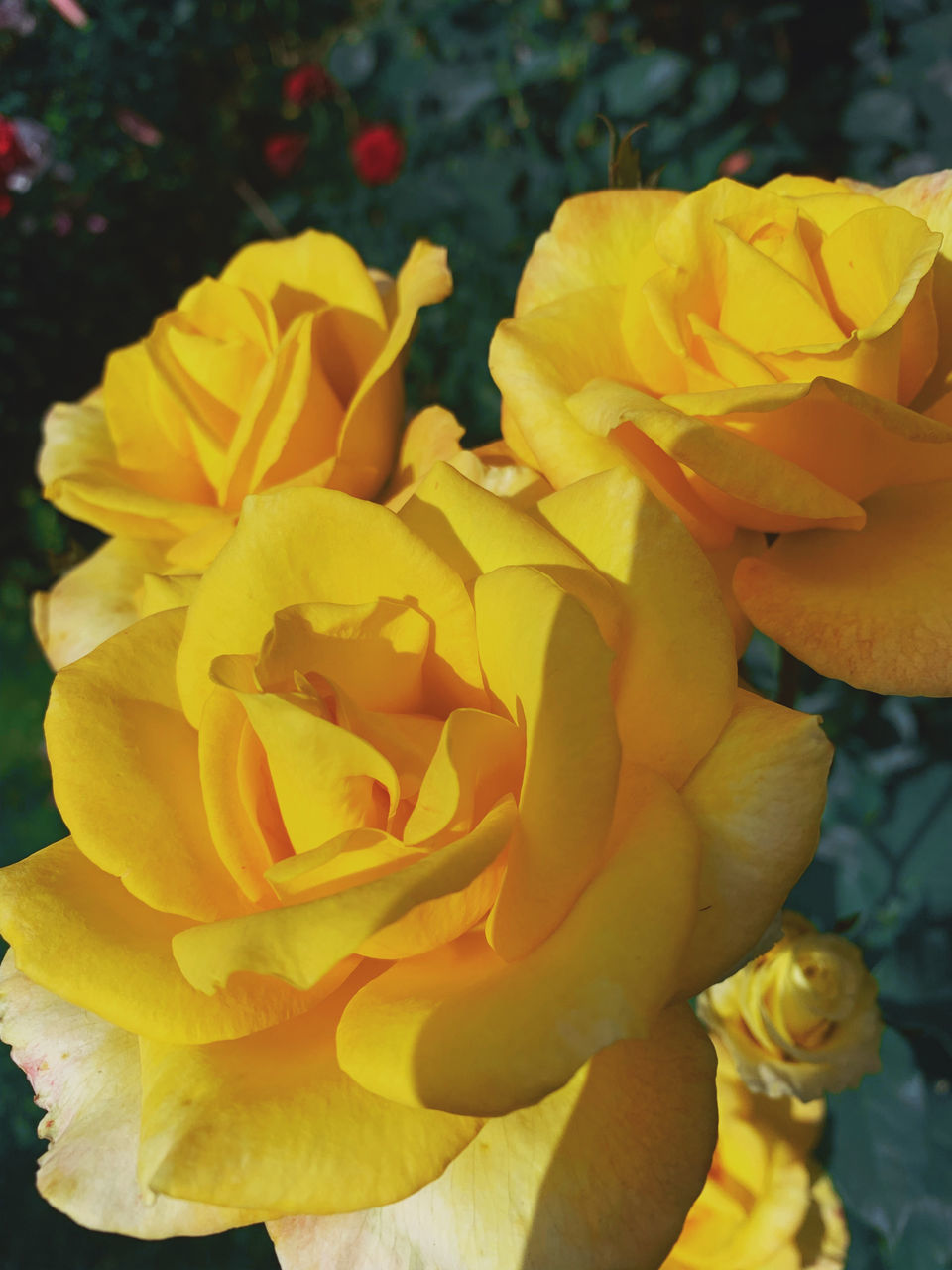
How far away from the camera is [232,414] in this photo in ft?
3.53

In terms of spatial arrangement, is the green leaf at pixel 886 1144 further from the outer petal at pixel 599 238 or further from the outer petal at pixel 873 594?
the outer petal at pixel 599 238

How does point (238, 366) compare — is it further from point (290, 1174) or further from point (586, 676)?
point (290, 1174)

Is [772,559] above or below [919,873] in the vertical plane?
above

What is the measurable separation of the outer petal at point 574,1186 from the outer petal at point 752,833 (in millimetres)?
94

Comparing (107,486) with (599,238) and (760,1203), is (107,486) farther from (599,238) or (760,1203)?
(760,1203)

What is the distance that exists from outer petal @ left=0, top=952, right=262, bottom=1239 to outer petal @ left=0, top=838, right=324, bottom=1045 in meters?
0.06

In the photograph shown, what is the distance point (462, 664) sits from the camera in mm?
697

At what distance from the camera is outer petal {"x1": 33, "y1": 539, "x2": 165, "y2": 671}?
107 centimetres

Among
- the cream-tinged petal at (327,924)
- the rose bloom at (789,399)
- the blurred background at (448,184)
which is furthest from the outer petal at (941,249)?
the cream-tinged petal at (327,924)

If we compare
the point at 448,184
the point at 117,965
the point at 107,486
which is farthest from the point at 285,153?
the point at 117,965

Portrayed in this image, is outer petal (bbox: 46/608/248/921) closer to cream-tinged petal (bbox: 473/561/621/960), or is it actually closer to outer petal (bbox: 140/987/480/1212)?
outer petal (bbox: 140/987/480/1212)

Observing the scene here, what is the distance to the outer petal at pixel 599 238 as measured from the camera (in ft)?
3.05

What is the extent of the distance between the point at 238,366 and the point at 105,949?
24.6 inches

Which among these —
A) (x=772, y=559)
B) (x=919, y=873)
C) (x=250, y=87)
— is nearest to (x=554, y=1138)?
(x=772, y=559)
